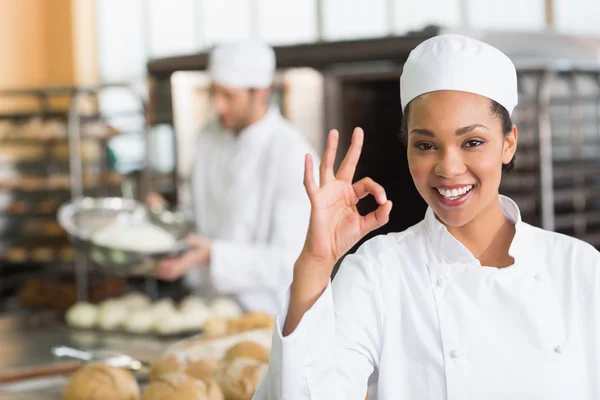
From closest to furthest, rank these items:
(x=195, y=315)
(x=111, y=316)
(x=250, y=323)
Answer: (x=250, y=323), (x=195, y=315), (x=111, y=316)

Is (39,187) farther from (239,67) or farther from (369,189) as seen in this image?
(369,189)

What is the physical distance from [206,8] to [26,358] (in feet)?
21.7

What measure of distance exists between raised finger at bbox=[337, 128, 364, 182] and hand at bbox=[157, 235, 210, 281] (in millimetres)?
1295

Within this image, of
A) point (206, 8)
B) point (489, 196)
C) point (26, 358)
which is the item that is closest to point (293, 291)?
point (489, 196)

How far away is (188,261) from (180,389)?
90 centimetres

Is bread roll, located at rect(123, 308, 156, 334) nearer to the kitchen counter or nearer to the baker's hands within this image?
the kitchen counter

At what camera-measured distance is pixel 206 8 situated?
850 cm

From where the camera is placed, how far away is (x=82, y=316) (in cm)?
273

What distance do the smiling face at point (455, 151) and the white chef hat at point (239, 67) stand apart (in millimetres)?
→ 1622

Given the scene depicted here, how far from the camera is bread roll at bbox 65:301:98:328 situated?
270cm

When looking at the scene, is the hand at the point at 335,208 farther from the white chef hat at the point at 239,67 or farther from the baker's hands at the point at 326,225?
the white chef hat at the point at 239,67

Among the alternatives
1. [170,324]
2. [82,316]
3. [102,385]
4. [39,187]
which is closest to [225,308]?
[170,324]

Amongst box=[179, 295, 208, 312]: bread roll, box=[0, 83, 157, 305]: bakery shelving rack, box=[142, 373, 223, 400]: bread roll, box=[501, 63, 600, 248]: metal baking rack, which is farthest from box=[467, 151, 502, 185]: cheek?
box=[0, 83, 157, 305]: bakery shelving rack

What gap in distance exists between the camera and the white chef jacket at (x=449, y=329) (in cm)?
106
